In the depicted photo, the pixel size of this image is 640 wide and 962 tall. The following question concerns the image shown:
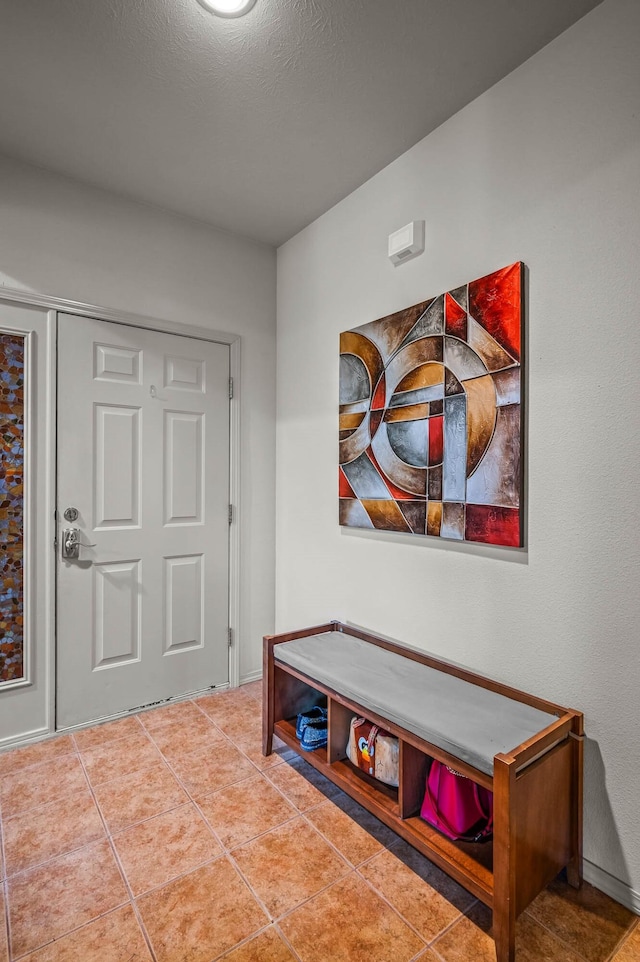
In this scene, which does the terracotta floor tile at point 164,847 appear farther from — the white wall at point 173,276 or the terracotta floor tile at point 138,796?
the white wall at point 173,276

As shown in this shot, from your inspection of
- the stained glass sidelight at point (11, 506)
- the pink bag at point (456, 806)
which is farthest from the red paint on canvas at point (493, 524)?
the stained glass sidelight at point (11, 506)

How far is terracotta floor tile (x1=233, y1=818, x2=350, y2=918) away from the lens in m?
1.48

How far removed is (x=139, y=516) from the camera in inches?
103

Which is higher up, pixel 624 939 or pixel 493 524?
pixel 493 524

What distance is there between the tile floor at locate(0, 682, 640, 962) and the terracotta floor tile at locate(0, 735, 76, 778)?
13mm

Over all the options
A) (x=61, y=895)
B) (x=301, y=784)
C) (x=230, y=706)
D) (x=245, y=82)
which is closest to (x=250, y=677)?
(x=230, y=706)

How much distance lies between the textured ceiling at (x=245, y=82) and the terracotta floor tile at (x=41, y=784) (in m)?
2.62

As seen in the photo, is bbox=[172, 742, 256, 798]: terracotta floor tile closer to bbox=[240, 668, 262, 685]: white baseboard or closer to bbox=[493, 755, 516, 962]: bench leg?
bbox=[240, 668, 262, 685]: white baseboard

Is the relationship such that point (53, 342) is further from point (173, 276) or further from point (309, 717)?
point (309, 717)

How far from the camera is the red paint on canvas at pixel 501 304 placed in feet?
5.59

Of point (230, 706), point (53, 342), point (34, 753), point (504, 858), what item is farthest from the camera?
point (230, 706)

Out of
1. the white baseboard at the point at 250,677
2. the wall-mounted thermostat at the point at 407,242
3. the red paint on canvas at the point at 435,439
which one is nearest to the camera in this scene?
the red paint on canvas at the point at 435,439

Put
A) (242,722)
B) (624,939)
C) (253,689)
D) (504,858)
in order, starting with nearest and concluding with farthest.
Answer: (504,858)
(624,939)
(242,722)
(253,689)

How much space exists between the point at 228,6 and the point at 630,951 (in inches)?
112
